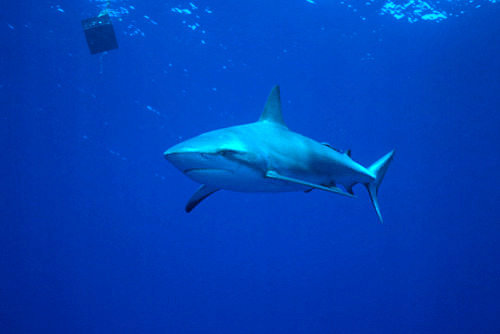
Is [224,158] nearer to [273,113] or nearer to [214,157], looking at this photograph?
[214,157]

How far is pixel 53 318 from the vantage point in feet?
76.2

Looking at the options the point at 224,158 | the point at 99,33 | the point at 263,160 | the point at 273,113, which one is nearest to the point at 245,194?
the point at 99,33

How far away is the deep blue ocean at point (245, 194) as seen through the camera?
1376 cm

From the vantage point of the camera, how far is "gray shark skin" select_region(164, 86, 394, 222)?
2.94m

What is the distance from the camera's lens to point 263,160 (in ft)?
11.0

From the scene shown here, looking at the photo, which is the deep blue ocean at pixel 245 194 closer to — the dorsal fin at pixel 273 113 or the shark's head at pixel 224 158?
the dorsal fin at pixel 273 113

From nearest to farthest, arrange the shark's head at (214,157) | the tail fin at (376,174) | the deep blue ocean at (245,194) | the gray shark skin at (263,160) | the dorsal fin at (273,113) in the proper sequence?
the shark's head at (214,157)
the gray shark skin at (263,160)
the dorsal fin at (273,113)
the tail fin at (376,174)
the deep blue ocean at (245,194)

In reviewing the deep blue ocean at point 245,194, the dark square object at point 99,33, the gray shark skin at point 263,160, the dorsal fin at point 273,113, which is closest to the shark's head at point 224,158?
the gray shark skin at point 263,160

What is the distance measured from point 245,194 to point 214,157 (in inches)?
834

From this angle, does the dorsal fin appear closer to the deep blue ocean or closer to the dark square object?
the dark square object

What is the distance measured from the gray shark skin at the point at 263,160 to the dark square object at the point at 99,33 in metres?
9.88

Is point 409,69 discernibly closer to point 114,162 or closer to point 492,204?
point 492,204

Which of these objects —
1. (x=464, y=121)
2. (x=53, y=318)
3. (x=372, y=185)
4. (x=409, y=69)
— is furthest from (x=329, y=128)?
(x=53, y=318)

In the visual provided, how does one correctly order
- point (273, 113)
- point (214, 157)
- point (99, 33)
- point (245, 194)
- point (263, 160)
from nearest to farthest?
point (214, 157)
point (263, 160)
point (273, 113)
point (99, 33)
point (245, 194)
